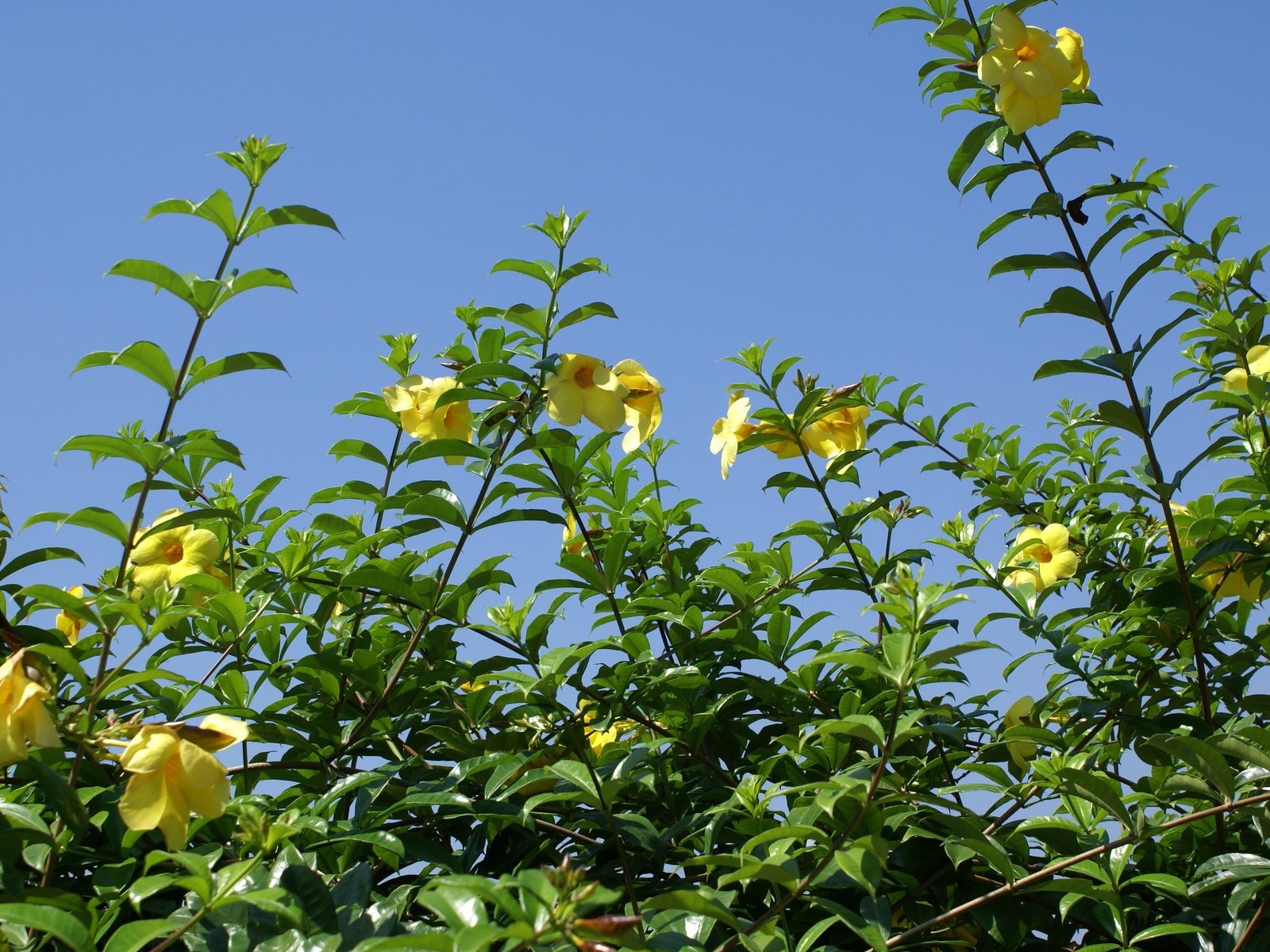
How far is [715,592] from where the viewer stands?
2.95 meters

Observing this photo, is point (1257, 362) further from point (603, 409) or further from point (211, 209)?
point (211, 209)

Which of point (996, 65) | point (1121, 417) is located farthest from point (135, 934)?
point (996, 65)

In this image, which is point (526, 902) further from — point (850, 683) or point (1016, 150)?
point (1016, 150)

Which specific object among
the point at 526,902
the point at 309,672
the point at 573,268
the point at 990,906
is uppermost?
the point at 573,268

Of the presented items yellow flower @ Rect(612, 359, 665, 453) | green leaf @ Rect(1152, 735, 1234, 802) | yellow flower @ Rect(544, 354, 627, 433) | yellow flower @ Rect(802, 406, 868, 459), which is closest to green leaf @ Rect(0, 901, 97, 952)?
yellow flower @ Rect(544, 354, 627, 433)

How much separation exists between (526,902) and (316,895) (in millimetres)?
560

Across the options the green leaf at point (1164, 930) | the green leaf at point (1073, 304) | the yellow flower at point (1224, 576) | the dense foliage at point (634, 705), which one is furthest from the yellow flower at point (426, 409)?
the yellow flower at point (1224, 576)

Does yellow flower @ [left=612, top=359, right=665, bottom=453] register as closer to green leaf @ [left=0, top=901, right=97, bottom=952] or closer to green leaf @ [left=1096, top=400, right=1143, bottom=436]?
green leaf @ [left=1096, top=400, right=1143, bottom=436]

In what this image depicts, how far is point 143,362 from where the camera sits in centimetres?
209

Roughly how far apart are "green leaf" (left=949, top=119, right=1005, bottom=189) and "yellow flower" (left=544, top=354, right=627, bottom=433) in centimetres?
108

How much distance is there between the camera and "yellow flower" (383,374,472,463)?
2.52 metres

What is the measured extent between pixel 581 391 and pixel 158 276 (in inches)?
34.4

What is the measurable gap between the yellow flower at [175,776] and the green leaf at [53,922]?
0.15 meters

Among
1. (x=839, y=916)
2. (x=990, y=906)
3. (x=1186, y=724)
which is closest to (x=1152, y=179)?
(x=1186, y=724)
